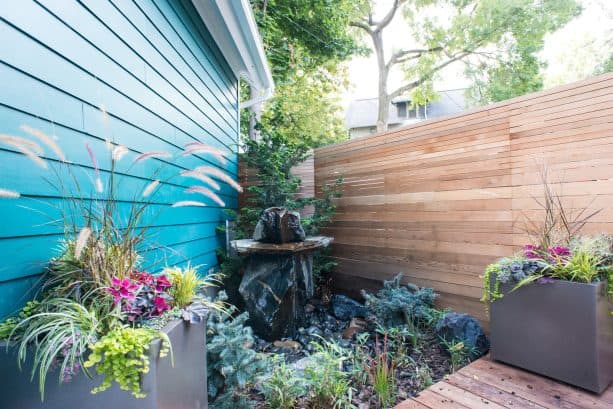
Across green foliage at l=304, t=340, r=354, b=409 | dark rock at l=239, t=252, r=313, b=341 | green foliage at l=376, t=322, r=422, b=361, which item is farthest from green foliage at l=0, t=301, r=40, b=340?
green foliage at l=376, t=322, r=422, b=361

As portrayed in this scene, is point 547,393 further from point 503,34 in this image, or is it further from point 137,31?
point 503,34

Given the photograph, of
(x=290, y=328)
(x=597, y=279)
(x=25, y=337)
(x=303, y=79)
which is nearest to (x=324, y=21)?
(x=303, y=79)

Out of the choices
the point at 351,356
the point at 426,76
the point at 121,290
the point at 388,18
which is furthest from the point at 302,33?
the point at 121,290

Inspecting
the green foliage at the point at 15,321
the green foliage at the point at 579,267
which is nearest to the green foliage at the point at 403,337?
the green foliage at the point at 579,267

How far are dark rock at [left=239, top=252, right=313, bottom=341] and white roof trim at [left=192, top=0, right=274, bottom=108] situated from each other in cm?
227

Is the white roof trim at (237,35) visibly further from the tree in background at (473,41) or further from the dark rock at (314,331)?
the tree in background at (473,41)

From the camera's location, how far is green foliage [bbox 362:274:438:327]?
2938 mm

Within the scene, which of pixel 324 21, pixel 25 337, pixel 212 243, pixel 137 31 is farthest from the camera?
pixel 324 21

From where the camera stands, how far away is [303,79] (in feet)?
29.9

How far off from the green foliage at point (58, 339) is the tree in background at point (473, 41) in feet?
30.7

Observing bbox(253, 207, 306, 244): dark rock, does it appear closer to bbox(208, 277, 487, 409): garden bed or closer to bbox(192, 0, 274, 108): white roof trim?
bbox(208, 277, 487, 409): garden bed

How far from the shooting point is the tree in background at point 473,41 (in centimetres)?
839

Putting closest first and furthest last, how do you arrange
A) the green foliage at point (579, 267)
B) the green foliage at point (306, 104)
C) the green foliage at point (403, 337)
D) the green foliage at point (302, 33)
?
the green foliage at point (579, 267) < the green foliage at point (403, 337) < the green foliage at point (302, 33) < the green foliage at point (306, 104)

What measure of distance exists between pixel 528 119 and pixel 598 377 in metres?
1.71
